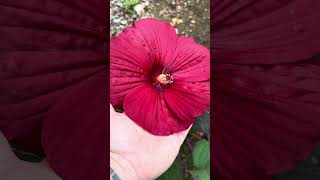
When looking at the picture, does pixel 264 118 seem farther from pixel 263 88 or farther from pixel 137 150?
pixel 137 150

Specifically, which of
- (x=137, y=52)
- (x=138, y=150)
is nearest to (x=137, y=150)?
(x=138, y=150)

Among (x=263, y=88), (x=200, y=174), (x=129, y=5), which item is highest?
(x=129, y=5)

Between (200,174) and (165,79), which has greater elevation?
(165,79)

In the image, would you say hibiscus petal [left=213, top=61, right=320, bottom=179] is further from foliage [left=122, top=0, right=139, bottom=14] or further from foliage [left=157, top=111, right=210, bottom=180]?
foliage [left=122, top=0, right=139, bottom=14]

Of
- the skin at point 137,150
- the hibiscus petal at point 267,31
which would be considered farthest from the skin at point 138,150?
the hibiscus petal at point 267,31

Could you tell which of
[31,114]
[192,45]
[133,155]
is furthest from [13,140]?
[192,45]

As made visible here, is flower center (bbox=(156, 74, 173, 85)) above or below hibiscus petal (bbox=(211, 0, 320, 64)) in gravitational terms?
below

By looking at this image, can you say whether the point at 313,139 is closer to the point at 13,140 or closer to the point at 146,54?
the point at 146,54

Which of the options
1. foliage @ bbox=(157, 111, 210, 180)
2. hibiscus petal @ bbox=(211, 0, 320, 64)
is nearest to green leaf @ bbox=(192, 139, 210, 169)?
foliage @ bbox=(157, 111, 210, 180)

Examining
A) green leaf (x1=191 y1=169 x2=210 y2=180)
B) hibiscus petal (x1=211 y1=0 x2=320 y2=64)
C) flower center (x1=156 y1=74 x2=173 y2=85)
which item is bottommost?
green leaf (x1=191 y1=169 x2=210 y2=180)
